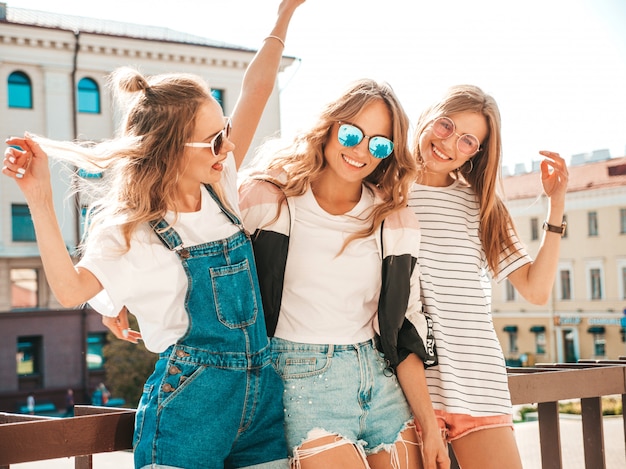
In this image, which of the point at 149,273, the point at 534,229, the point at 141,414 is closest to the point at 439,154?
the point at 149,273

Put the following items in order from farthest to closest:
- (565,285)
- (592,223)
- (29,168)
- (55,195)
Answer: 1. (565,285)
2. (592,223)
3. (55,195)
4. (29,168)

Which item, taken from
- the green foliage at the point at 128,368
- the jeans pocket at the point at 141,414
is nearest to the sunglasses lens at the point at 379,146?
the jeans pocket at the point at 141,414

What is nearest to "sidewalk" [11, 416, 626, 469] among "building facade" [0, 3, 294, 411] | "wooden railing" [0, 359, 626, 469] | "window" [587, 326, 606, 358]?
"wooden railing" [0, 359, 626, 469]

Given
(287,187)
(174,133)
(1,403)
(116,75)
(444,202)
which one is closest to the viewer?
(174,133)

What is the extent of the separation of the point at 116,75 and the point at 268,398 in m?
0.94

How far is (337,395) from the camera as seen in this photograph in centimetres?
227

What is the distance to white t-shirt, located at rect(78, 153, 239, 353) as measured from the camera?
6.37 feet

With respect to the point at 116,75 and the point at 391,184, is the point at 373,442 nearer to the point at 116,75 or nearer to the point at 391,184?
the point at 391,184

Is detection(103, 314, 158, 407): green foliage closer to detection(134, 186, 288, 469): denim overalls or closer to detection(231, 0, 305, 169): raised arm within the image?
detection(231, 0, 305, 169): raised arm

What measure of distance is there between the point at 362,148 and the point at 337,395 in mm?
700

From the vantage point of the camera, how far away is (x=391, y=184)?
2.56 metres

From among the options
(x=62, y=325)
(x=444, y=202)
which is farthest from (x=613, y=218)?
(x=444, y=202)

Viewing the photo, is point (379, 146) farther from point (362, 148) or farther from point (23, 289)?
point (23, 289)

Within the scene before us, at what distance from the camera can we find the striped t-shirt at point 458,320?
255 cm
